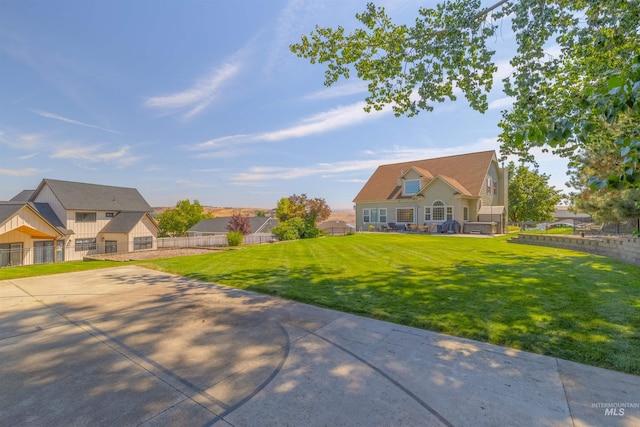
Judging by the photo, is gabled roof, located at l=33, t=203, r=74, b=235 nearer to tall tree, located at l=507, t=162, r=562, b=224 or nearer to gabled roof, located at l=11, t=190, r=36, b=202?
gabled roof, located at l=11, t=190, r=36, b=202

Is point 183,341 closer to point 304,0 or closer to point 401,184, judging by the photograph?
point 304,0

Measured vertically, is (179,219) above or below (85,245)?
above

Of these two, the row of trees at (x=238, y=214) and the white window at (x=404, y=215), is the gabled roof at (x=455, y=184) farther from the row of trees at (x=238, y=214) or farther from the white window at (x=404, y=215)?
the row of trees at (x=238, y=214)

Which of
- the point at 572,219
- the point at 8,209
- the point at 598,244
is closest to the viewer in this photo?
the point at 598,244

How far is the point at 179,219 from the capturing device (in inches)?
1860

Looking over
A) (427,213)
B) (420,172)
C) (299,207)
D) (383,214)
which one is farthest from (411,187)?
(299,207)

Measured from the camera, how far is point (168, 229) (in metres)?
47.3

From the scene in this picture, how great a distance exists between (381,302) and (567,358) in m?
2.68

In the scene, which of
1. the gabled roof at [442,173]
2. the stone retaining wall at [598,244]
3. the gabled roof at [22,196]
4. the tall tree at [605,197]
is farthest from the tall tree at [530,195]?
the gabled roof at [22,196]

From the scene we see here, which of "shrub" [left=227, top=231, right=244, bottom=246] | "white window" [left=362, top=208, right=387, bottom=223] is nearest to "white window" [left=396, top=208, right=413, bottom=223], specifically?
"white window" [left=362, top=208, right=387, bottom=223]

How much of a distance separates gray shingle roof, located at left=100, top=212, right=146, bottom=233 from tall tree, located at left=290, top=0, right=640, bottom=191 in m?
24.2

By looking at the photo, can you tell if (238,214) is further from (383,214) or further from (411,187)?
(411,187)

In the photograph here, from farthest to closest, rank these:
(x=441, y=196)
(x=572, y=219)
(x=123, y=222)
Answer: (x=572, y=219) < (x=123, y=222) < (x=441, y=196)

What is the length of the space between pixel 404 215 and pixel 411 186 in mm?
2943
